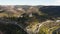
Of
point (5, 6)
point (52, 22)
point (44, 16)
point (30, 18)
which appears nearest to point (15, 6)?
point (5, 6)

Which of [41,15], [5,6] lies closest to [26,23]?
[41,15]

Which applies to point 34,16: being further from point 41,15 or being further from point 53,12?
point 53,12

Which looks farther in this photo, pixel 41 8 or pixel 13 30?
pixel 41 8

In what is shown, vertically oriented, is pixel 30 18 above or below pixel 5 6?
below

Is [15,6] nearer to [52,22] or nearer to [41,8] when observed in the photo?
[41,8]

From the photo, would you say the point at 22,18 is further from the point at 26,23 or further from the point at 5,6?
the point at 5,6

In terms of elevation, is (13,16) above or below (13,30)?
above

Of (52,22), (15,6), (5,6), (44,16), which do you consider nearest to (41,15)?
(44,16)

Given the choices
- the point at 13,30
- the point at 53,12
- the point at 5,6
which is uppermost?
the point at 5,6
